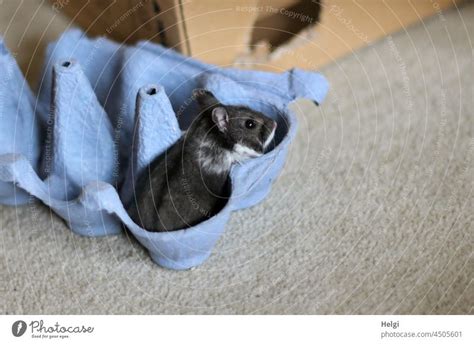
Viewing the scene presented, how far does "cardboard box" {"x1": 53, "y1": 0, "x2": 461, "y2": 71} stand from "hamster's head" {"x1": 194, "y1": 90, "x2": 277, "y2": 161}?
0.37 ft

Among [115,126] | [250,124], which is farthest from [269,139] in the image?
[115,126]

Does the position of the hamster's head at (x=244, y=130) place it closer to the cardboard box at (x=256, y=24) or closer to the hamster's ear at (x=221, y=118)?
the hamster's ear at (x=221, y=118)

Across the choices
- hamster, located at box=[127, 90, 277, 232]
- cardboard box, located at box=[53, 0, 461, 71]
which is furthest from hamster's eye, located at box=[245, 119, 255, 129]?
cardboard box, located at box=[53, 0, 461, 71]

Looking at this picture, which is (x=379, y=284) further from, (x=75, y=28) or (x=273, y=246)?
(x=75, y=28)

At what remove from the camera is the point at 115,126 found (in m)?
0.51

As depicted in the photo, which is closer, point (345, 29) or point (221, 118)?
point (221, 118)

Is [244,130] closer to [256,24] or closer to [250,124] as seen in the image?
[250,124]

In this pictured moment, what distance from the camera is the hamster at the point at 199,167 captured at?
0.43 meters

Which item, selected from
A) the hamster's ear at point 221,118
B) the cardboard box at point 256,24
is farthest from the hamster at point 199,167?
the cardboard box at point 256,24
